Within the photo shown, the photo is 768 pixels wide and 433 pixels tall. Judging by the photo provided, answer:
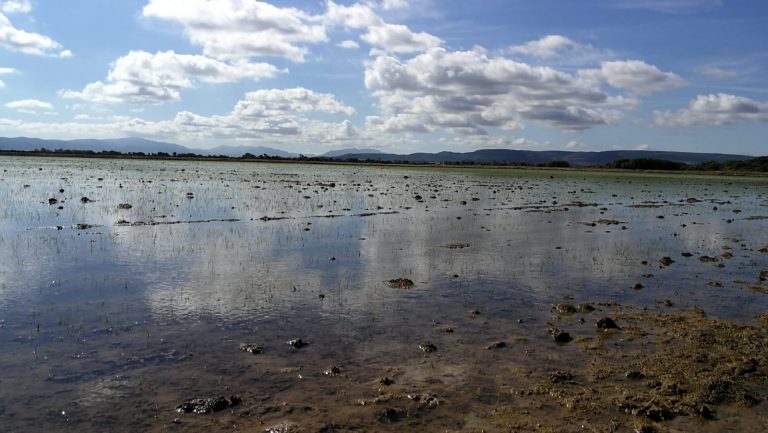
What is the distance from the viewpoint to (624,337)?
36.3ft

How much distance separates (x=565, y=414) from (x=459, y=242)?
14.9 meters

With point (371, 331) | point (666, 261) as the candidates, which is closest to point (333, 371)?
point (371, 331)

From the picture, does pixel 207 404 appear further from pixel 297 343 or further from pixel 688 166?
pixel 688 166

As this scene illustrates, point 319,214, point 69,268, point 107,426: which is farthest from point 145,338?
point 319,214

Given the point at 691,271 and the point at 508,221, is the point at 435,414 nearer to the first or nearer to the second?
the point at 691,271

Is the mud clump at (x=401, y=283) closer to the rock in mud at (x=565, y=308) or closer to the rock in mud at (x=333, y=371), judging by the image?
the rock in mud at (x=565, y=308)

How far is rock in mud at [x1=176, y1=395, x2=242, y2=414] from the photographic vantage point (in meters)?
7.51

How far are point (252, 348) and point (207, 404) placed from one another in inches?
86.8

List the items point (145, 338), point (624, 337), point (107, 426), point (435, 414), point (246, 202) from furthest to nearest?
point (246, 202) → point (624, 337) → point (145, 338) → point (435, 414) → point (107, 426)

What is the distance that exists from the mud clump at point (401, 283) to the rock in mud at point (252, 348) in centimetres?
536

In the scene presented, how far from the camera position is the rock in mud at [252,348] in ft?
31.8

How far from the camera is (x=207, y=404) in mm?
7625

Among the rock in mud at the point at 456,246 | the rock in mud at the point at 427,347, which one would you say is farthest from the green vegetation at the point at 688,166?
the rock in mud at the point at 427,347

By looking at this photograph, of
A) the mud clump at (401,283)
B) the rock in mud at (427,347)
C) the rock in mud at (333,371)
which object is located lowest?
the rock in mud at (333,371)
